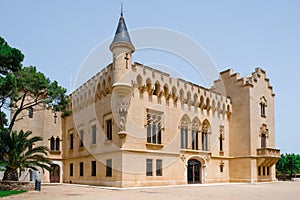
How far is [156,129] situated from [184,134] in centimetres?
399

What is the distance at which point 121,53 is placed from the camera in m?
26.6

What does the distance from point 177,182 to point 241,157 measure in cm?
931

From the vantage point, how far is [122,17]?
28.7m

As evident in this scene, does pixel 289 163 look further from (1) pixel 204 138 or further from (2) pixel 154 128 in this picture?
(2) pixel 154 128

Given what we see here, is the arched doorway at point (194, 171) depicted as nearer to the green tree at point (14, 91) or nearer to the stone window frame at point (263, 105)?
the stone window frame at point (263, 105)

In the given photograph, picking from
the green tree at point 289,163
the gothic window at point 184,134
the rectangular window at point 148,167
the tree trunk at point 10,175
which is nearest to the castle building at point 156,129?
the rectangular window at point 148,167

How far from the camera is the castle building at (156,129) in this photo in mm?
26453

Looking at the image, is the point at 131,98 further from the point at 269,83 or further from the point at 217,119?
the point at 269,83

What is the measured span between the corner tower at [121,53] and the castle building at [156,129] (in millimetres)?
32

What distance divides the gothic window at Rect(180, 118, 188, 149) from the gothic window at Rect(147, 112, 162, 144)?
3027 mm

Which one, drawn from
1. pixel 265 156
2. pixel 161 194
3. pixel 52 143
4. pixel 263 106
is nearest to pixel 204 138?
pixel 265 156

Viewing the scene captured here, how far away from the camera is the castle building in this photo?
2645cm

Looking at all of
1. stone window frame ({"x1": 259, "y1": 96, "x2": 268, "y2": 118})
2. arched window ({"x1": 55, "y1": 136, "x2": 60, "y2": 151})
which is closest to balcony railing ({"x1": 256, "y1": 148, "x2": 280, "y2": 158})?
stone window frame ({"x1": 259, "y1": 96, "x2": 268, "y2": 118})

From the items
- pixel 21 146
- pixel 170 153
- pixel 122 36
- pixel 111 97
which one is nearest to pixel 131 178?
pixel 170 153
